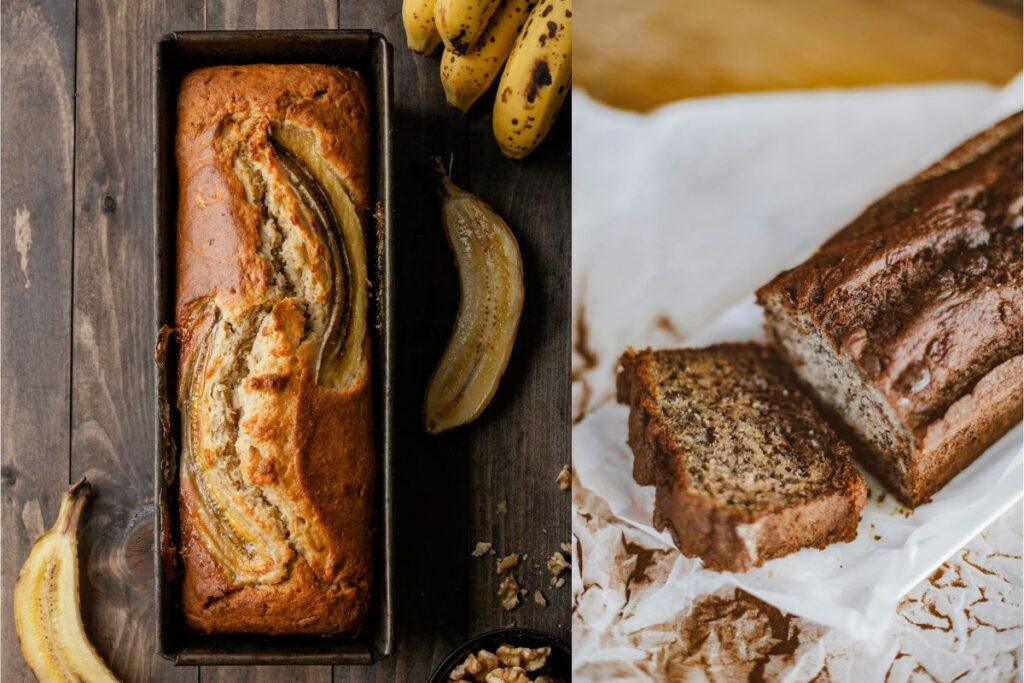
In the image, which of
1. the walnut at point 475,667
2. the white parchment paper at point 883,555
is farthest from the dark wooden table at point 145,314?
the white parchment paper at point 883,555

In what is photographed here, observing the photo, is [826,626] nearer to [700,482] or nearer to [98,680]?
[700,482]

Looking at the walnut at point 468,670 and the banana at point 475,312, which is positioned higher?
the banana at point 475,312

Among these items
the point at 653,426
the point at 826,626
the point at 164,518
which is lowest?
the point at 826,626

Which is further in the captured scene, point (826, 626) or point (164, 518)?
point (164, 518)

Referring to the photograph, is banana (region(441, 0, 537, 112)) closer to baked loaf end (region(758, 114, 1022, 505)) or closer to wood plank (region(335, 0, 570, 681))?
wood plank (region(335, 0, 570, 681))

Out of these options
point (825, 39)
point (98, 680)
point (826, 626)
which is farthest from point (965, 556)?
point (98, 680)

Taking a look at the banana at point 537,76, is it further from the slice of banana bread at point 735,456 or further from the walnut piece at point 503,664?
the walnut piece at point 503,664

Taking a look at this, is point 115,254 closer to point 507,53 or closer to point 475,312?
point 475,312

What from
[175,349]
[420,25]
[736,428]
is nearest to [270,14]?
[420,25]
